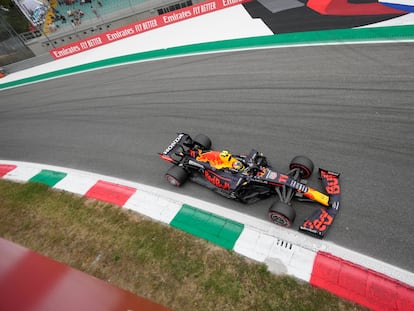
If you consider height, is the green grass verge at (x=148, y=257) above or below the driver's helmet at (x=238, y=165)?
below

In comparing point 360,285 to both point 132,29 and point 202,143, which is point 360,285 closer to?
point 202,143

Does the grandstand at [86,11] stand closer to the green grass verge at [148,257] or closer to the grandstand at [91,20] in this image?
the grandstand at [91,20]

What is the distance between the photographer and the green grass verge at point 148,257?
409cm

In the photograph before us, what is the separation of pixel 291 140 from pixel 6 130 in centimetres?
1202

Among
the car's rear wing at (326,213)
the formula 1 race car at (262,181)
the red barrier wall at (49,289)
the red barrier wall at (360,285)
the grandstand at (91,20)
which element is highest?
the red barrier wall at (49,289)

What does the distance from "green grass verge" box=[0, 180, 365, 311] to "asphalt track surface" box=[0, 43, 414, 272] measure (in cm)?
120

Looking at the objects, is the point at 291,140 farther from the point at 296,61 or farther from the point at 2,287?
the point at 2,287

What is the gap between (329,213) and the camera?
15.7 feet

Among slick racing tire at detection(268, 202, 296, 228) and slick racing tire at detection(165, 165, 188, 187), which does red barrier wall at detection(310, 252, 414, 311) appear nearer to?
slick racing tire at detection(268, 202, 296, 228)

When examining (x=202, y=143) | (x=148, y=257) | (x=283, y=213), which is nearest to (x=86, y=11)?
(x=202, y=143)

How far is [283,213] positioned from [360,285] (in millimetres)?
1638

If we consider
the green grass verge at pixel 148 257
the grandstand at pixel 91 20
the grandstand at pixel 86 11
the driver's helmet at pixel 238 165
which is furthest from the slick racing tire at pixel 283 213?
the grandstand at pixel 86 11

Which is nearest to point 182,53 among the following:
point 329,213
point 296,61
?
point 296,61

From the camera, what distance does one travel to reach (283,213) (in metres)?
4.59
